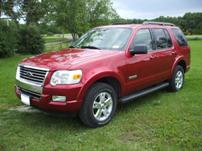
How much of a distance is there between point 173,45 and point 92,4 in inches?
693

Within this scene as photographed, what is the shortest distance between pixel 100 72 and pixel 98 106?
1.91 feet

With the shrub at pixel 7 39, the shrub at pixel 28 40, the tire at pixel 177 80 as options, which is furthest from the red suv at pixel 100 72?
the shrub at pixel 28 40

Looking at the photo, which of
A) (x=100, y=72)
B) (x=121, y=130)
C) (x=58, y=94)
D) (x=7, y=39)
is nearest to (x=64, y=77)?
(x=58, y=94)

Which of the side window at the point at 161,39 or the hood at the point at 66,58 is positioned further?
the side window at the point at 161,39

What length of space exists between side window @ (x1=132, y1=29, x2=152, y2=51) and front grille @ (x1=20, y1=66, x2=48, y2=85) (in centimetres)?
195

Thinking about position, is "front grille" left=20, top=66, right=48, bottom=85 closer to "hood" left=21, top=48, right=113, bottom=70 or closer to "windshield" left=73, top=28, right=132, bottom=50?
"hood" left=21, top=48, right=113, bottom=70

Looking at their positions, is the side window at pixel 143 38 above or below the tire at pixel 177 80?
above

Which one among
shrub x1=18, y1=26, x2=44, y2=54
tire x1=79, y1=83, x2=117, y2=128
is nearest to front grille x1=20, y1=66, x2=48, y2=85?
tire x1=79, y1=83, x2=117, y2=128

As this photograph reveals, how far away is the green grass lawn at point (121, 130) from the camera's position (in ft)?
14.8

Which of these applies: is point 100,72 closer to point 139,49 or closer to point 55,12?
→ point 139,49

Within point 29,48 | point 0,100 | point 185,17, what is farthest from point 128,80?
point 185,17

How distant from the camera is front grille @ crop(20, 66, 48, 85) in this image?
498 centimetres

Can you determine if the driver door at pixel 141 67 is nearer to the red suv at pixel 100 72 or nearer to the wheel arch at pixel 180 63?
the red suv at pixel 100 72

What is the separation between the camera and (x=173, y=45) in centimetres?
745
